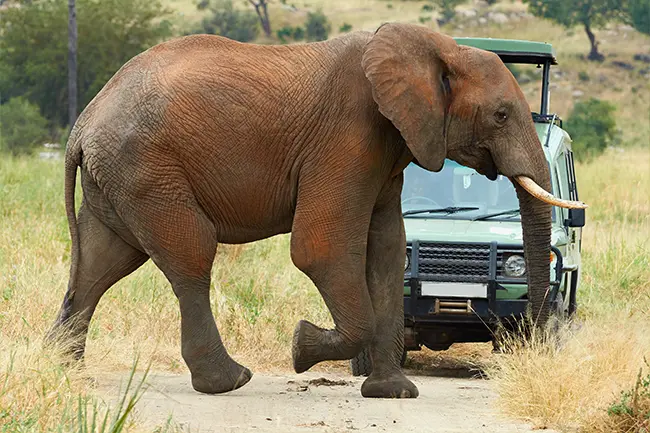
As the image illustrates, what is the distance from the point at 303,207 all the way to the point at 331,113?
1.94 feet

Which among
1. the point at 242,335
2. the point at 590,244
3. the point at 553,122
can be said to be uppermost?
the point at 553,122

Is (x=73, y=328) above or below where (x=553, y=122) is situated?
below

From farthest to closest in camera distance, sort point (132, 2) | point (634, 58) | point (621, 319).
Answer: point (634, 58)
point (132, 2)
point (621, 319)

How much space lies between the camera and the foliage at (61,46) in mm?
36969

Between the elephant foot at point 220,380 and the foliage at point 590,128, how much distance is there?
74.0 feet

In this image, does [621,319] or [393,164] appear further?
[621,319]

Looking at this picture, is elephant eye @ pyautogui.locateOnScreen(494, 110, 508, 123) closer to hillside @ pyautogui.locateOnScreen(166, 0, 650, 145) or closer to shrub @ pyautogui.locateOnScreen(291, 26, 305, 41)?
hillside @ pyautogui.locateOnScreen(166, 0, 650, 145)

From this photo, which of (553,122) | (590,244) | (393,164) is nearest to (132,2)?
(590,244)

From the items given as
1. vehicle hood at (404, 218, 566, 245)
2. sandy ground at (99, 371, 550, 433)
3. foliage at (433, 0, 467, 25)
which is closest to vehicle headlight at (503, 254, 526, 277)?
vehicle hood at (404, 218, 566, 245)

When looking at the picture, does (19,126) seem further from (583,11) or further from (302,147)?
(583,11)

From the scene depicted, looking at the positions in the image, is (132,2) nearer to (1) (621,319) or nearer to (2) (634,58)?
(2) (634,58)

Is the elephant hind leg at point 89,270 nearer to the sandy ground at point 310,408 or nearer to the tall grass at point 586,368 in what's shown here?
the sandy ground at point 310,408

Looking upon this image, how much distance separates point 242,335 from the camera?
398 inches

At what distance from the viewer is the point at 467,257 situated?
382 inches
